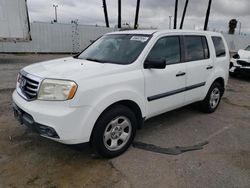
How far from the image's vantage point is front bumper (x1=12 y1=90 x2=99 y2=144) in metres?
2.58

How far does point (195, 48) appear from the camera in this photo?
441cm

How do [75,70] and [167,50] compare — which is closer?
[75,70]

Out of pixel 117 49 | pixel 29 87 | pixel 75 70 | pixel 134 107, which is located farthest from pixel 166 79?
pixel 29 87

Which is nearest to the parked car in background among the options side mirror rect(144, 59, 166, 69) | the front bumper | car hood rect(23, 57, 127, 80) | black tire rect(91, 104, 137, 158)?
side mirror rect(144, 59, 166, 69)

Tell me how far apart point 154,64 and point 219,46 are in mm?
2599

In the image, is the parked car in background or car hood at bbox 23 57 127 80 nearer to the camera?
car hood at bbox 23 57 127 80

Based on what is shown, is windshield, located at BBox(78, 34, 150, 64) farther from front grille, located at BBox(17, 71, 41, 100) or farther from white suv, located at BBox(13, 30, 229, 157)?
front grille, located at BBox(17, 71, 41, 100)

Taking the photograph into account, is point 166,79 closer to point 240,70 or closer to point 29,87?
point 29,87

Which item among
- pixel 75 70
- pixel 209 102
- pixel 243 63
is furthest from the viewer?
pixel 243 63

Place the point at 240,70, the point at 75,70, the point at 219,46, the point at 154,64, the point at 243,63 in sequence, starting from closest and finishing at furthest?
the point at 75,70 < the point at 154,64 < the point at 219,46 < the point at 243,63 < the point at 240,70

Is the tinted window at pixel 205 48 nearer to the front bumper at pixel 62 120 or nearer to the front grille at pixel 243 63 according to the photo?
the front bumper at pixel 62 120

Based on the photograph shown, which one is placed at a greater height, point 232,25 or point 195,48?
point 232,25

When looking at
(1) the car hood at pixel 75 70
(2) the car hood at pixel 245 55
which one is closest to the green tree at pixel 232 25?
(2) the car hood at pixel 245 55

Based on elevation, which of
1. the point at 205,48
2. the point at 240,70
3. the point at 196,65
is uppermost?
the point at 205,48
